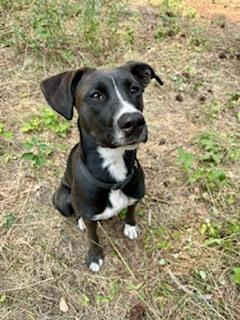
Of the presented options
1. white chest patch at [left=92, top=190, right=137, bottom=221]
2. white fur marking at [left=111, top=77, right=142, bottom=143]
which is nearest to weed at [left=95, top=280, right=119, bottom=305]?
white chest patch at [left=92, top=190, right=137, bottom=221]

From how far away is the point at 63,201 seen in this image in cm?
329

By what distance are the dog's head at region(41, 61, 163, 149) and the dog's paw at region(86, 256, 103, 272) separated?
0.93 m

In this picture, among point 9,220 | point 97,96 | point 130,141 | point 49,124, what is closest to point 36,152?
point 49,124

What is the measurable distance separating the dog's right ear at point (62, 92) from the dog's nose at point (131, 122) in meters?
0.36

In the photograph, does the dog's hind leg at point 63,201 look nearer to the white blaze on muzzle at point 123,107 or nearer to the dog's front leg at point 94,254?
the dog's front leg at point 94,254

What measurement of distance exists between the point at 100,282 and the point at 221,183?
46.2 inches

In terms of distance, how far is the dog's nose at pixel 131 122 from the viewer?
7.57ft

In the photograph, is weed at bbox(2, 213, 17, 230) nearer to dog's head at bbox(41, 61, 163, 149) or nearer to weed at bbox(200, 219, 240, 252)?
dog's head at bbox(41, 61, 163, 149)

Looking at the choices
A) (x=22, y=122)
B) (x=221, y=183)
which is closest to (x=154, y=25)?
(x=22, y=122)

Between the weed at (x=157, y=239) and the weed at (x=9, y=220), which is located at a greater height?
the weed at (x=9, y=220)

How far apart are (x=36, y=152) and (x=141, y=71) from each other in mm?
1419

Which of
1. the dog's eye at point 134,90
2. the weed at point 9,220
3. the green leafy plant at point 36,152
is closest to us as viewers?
the dog's eye at point 134,90

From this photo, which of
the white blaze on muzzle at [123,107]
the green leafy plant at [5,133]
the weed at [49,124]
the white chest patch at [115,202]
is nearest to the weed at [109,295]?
the white chest patch at [115,202]

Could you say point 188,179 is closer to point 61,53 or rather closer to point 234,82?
point 234,82
